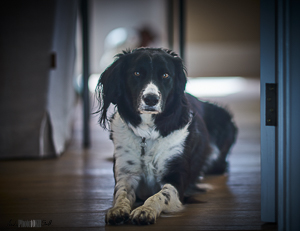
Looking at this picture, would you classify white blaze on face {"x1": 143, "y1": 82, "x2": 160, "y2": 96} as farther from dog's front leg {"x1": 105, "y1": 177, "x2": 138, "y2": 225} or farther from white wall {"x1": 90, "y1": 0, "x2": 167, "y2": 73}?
white wall {"x1": 90, "y1": 0, "x2": 167, "y2": 73}

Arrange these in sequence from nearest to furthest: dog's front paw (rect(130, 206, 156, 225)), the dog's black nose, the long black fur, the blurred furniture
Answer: dog's front paw (rect(130, 206, 156, 225)) → the dog's black nose → the long black fur → the blurred furniture

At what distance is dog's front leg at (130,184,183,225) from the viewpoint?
57.9 inches

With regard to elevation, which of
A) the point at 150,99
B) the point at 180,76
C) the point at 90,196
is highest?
the point at 180,76

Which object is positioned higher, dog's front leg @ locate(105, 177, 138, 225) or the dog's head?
the dog's head

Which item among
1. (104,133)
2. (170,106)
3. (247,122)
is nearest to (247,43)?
(247,122)

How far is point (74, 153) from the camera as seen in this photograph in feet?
10.7

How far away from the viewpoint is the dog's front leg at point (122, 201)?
1.48 metres

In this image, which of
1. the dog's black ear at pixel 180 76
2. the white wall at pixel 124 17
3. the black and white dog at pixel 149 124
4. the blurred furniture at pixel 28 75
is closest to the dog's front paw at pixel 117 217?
the black and white dog at pixel 149 124

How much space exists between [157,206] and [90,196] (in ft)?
1.75

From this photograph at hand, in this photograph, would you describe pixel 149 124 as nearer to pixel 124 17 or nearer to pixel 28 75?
pixel 28 75

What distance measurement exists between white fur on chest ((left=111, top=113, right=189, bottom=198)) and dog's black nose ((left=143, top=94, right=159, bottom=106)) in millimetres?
186

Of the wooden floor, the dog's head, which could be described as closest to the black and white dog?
the dog's head

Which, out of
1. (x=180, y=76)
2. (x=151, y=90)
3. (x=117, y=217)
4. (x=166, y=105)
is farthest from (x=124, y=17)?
(x=117, y=217)

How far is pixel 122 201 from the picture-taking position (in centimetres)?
162
